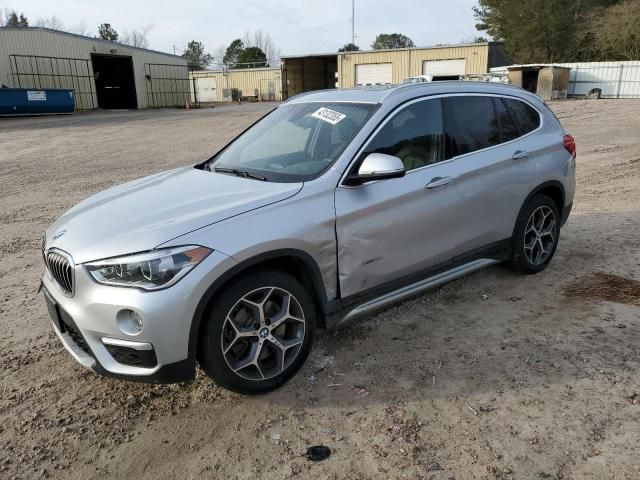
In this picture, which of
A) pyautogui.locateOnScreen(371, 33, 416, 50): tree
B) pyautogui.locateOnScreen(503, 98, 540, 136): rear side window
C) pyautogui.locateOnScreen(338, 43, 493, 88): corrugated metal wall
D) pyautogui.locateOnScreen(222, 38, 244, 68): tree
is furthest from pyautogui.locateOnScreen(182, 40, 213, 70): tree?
pyautogui.locateOnScreen(503, 98, 540, 136): rear side window

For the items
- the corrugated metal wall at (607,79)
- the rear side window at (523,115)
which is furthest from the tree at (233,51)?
the rear side window at (523,115)

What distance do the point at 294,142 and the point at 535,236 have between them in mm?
2441

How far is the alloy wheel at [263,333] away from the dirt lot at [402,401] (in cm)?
21

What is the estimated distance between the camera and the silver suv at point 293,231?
2777 millimetres

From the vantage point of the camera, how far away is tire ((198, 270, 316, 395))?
2.91 metres

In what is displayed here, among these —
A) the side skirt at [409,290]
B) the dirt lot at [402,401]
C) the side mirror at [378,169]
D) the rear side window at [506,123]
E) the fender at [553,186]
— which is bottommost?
the dirt lot at [402,401]

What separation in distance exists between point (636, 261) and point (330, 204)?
3629 mm

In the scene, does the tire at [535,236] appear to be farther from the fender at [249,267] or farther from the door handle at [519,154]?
the fender at [249,267]

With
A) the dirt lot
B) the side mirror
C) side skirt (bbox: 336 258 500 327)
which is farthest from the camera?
side skirt (bbox: 336 258 500 327)

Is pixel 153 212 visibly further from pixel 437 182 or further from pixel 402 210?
pixel 437 182

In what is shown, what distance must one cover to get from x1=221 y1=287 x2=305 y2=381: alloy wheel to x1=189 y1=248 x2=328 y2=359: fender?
0.16 metres

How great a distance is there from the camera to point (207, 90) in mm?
61969

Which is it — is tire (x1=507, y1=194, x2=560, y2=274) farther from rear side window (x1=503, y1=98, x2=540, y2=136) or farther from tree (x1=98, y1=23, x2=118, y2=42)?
tree (x1=98, y1=23, x2=118, y2=42)

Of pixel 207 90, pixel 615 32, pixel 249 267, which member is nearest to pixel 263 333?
pixel 249 267
